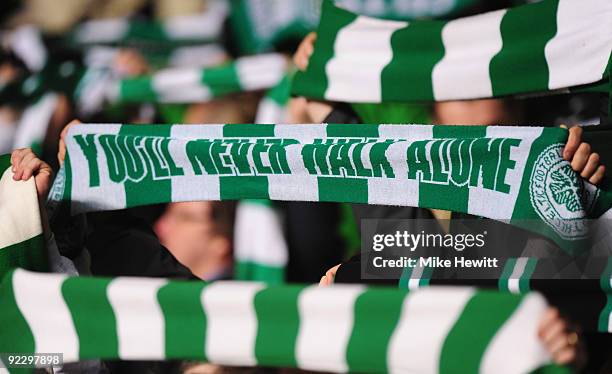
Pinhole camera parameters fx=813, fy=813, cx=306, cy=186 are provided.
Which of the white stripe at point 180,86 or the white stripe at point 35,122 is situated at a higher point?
the white stripe at point 180,86

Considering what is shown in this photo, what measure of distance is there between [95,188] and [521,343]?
0.65 metres

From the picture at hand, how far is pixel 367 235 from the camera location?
1.09m

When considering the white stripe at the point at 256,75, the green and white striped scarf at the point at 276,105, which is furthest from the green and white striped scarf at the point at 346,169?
the white stripe at the point at 256,75

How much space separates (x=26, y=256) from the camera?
0.98 m

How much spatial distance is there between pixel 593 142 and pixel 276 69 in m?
0.95

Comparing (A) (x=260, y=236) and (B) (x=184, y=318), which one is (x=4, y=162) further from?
(A) (x=260, y=236)

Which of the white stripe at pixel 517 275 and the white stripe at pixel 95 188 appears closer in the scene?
the white stripe at pixel 517 275

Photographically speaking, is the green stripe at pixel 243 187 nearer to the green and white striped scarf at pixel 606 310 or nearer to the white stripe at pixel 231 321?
the white stripe at pixel 231 321

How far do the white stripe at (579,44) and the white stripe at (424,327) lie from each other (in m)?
0.49

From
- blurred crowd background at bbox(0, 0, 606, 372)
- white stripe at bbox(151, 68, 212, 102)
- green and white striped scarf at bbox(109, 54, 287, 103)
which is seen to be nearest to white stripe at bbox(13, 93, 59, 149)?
blurred crowd background at bbox(0, 0, 606, 372)

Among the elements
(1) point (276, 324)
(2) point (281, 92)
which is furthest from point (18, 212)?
(2) point (281, 92)

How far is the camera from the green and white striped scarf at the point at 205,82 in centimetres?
178

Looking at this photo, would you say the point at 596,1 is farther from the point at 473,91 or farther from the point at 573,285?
the point at 573,285

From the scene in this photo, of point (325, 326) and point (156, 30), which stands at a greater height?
point (156, 30)
